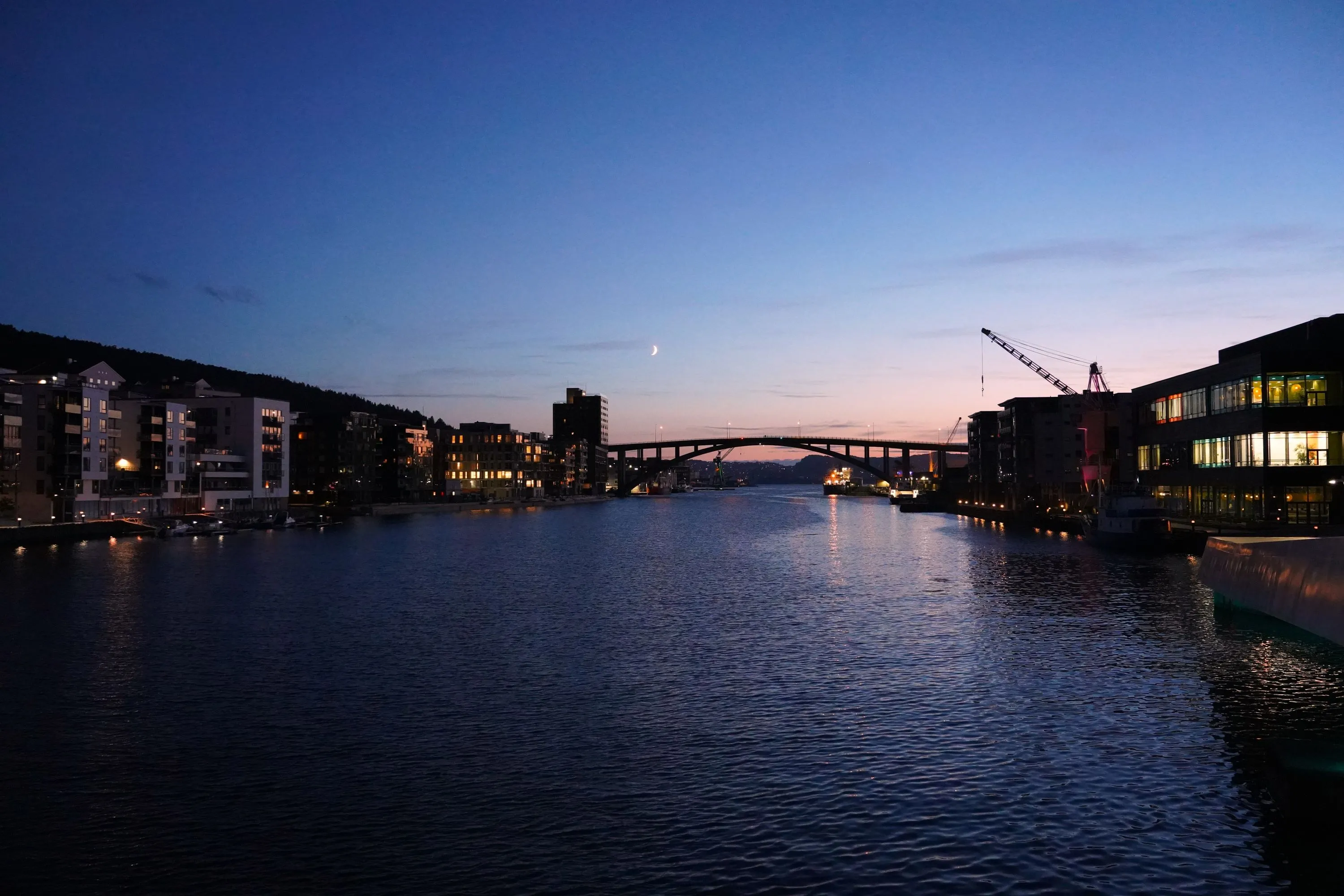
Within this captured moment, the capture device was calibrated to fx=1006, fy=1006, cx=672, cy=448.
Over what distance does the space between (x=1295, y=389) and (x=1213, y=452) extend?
12373mm

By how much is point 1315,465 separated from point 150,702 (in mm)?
88251

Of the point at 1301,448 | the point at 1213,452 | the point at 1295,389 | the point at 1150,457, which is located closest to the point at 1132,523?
the point at 1301,448

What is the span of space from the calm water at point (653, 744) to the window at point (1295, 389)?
4061cm

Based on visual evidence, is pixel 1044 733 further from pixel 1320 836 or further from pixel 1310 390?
pixel 1310 390

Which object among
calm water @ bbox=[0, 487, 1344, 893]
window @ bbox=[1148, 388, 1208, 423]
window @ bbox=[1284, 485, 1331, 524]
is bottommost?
calm water @ bbox=[0, 487, 1344, 893]

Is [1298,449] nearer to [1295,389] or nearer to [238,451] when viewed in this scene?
[1295,389]

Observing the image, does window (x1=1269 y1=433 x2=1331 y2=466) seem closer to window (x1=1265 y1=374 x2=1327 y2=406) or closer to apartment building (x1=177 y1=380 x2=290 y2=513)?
window (x1=1265 y1=374 x2=1327 y2=406)

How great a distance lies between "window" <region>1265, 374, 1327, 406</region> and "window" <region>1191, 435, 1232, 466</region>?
7.07 m

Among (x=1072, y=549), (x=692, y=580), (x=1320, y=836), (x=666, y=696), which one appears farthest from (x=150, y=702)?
(x=1072, y=549)

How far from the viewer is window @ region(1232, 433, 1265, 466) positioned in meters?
85.4

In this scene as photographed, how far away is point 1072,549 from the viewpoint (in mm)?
93812

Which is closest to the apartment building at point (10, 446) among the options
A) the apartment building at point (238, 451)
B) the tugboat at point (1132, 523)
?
the apartment building at point (238, 451)

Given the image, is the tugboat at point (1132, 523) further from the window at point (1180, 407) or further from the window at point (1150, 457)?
the window at point (1150, 457)

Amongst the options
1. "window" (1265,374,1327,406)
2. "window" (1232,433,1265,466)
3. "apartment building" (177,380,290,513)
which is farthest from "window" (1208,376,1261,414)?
"apartment building" (177,380,290,513)
